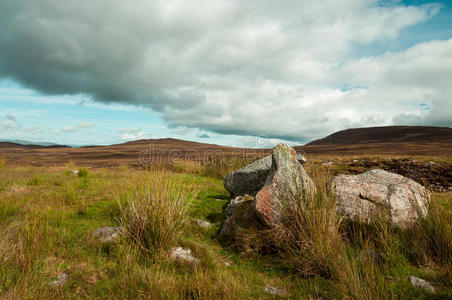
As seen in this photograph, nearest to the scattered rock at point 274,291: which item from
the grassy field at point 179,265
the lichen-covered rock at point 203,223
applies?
the grassy field at point 179,265

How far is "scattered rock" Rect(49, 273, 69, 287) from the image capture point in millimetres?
3185

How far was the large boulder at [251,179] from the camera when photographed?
8.31m

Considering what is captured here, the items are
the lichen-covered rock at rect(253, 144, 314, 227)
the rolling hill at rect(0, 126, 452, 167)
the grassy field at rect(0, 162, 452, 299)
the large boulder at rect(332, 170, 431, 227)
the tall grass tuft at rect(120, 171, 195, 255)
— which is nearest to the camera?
the grassy field at rect(0, 162, 452, 299)

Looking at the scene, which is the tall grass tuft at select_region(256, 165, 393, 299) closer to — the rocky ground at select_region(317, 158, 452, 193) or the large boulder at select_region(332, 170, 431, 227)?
the large boulder at select_region(332, 170, 431, 227)

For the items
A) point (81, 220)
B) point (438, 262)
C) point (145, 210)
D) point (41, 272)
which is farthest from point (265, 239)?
point (81, 220)

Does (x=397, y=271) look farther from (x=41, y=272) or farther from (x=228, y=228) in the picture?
(x=41, y=272)

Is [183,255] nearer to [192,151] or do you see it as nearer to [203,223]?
[203,223]

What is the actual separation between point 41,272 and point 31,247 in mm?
528

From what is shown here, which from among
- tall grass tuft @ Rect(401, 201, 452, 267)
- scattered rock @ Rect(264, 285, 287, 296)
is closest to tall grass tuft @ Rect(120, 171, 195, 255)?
scattered rock @ Rect(264, 285, 287, 296)

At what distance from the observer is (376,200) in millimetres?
5598

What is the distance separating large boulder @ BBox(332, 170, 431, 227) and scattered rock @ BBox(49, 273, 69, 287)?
16.8 feet

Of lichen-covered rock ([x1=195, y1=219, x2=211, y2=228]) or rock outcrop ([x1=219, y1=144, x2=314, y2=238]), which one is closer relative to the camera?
rock outcrop ([x1=219, y1=144, x2=314, y2=238])

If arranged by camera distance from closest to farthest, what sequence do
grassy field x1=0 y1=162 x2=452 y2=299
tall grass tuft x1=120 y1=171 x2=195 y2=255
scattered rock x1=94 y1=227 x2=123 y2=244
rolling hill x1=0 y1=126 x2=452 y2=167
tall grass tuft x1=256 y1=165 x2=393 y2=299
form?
grassy field x1=0 y1=162 x2=452 y2=299, tall grass tuft x1=256 y1=165 x2=393 y2=299, tall grass tuft x1=120 y1=171 x2=195 y2=255, scattered rock x1=94 y1=227 x2=123 y2=244, rolling hill x1=0 y1=126 x2=452 y2=167

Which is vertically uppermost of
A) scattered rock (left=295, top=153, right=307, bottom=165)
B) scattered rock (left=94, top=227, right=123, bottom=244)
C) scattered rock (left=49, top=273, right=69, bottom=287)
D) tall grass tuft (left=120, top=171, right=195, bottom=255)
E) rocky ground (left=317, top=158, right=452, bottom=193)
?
scattered rock (left=295, top=153, right=307, bottom=165)
